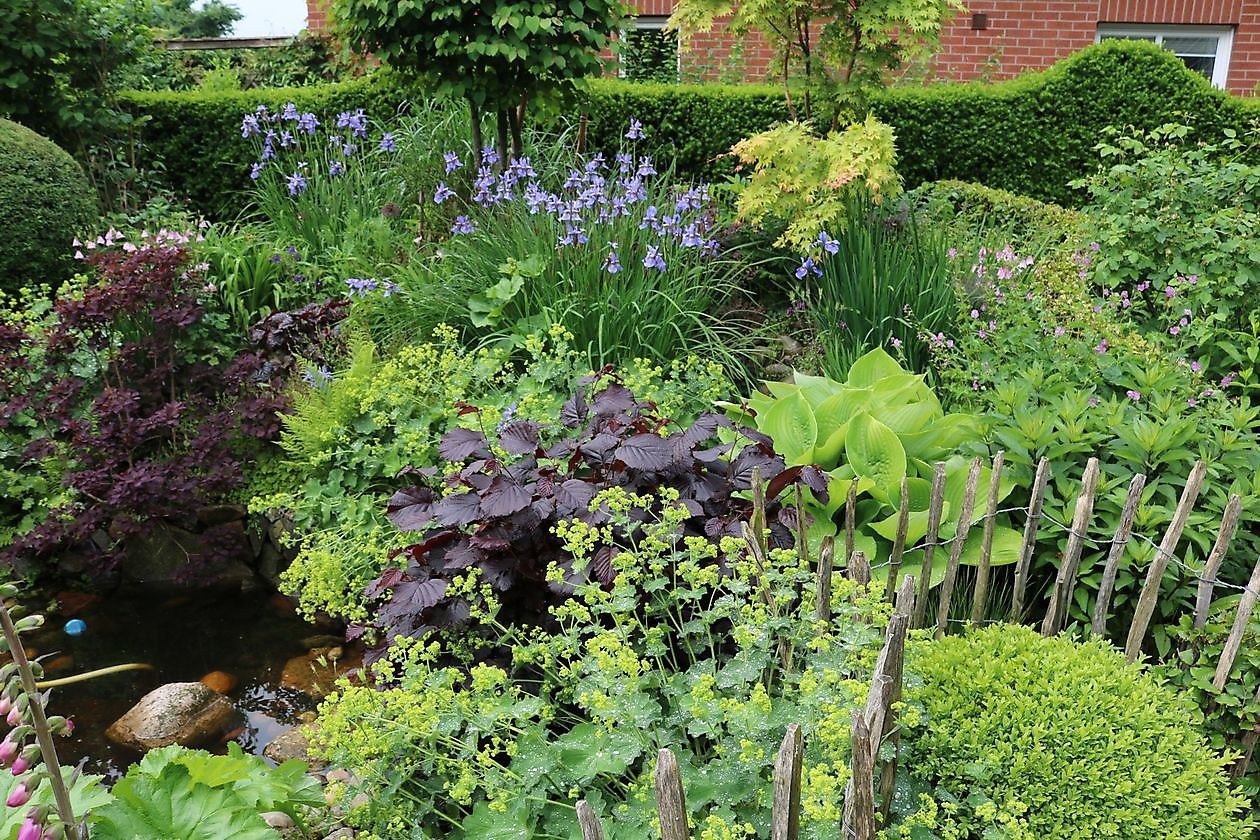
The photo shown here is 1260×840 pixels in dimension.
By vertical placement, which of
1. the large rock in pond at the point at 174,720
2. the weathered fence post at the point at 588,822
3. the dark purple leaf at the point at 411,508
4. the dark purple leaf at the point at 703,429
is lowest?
the large rock in pond at the point at 174,720

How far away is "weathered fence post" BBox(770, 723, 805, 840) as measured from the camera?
149cm

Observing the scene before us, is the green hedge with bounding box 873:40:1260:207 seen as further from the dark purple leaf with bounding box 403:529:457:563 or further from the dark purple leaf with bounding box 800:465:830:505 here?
the dark purple leaf with bounding box 403:529:457:563

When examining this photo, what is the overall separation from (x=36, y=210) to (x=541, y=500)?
5388 millimetres

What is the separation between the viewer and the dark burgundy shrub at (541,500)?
102 inches

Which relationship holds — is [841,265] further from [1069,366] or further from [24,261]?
[24,261]

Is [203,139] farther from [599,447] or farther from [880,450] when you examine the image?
[880,450]

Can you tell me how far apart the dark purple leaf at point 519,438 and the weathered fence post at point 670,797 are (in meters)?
1.48

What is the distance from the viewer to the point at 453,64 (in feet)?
18.1

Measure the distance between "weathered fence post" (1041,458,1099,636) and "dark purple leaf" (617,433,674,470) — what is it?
44.1 inches

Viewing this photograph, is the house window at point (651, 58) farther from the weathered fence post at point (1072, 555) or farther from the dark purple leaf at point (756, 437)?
the weathered fence post at point (1072, 555)

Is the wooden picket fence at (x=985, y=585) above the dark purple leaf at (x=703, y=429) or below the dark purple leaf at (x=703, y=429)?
below

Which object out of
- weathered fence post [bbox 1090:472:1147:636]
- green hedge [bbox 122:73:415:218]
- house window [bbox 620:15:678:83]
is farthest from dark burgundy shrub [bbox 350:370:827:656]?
house window [bbox 620:15:678:83]

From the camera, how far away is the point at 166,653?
4016 millimetres

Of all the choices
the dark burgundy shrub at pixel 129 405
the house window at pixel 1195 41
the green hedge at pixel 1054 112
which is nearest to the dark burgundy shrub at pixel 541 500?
the dark burgundy shrub at pixel 129 405
